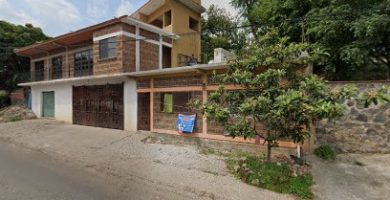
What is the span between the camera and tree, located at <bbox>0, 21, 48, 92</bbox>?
2489cm

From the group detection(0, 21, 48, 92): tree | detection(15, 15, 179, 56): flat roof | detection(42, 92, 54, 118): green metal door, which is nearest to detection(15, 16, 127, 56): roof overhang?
detection(15, 15, 179, 56): flat roof

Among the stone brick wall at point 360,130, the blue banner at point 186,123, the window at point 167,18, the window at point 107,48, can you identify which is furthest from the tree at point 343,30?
the window at point 107,48

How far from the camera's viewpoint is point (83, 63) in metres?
17.4

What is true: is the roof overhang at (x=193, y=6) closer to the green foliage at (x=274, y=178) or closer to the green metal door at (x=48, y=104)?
the green metal door at (x=48, y=104)

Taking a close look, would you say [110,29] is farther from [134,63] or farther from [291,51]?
[291,51]

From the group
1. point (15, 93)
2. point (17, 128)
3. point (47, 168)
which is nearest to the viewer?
point (47, 168)

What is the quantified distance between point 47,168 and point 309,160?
7.56 metres

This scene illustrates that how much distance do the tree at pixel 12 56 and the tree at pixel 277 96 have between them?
23.6 m

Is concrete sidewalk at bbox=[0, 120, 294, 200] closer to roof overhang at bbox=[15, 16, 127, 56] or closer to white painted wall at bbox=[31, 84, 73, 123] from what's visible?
white painted wall at bbox=[31, 84, 73, 123]

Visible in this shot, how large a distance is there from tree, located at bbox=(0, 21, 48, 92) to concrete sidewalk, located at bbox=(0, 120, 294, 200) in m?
14.5

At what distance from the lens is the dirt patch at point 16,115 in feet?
63.7

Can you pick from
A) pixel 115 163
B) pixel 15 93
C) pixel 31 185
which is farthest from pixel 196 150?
pixel 15 93

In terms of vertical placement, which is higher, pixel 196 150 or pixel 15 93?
pixel 15 93

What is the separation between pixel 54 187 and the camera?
232 inches
